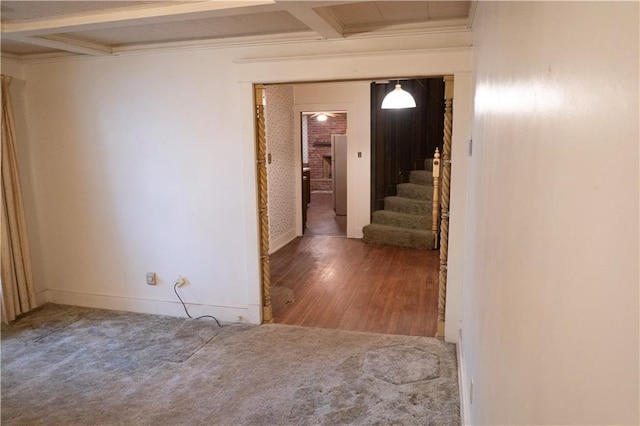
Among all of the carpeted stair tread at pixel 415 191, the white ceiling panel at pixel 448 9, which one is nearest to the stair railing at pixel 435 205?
the carpeted stair tread at pixel 415 191

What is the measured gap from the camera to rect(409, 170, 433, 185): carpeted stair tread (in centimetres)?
715

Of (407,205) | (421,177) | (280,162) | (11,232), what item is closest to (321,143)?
(421,177)

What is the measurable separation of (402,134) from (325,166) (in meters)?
5.59

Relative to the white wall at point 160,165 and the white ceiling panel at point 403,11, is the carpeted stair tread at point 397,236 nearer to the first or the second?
the white wall at point 160,165

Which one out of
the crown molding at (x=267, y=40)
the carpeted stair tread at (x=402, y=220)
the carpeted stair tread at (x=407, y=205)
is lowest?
the carpeted stair tread at (x=402, y=220)

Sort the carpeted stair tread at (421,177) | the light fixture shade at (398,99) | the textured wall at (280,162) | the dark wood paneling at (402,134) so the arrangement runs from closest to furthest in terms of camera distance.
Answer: the light fixture shade at (398,99) < the textured wall at (280,162) < the dark wood paneling at (402,134) < the carpeted stair tread at (421,177)

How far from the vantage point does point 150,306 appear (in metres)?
3.95

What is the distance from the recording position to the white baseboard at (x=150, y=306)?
370cm

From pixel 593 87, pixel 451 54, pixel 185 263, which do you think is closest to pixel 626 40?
pixel 593 87

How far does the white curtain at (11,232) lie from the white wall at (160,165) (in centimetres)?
27

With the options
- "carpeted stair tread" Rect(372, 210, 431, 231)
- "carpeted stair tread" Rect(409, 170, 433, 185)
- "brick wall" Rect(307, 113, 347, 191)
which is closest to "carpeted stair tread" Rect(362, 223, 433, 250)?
"carpeted stair tread" Rect(372, 210, 431, 231)

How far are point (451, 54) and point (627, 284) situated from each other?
2.82 m

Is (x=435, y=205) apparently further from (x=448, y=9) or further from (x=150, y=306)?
(x=150, y=306)

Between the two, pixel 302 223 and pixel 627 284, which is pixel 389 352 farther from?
pixel 302 223
